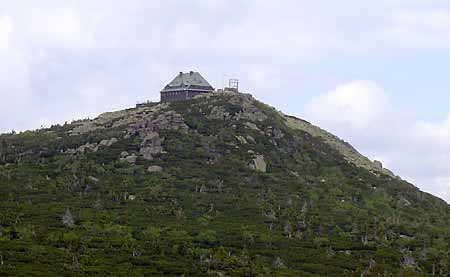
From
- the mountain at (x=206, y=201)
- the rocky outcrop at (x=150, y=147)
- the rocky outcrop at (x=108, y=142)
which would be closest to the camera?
the mountain at (x=206, y=201)

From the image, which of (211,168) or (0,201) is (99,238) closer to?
(0,201)

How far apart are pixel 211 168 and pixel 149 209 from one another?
55.1 ft

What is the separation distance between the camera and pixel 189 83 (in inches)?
5679

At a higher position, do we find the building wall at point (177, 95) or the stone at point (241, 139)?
the building wall at point (177, 95)

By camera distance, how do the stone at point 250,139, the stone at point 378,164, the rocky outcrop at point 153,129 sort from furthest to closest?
the stone at point 378,164 < the stone at point 250,139 < the rocky outcrop at point 153,129

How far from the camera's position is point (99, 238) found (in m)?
81.8

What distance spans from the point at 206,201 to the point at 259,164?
55.4 feet

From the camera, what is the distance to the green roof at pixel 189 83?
144000mm

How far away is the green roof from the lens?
144m

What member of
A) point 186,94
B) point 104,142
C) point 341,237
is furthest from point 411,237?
point 186,94

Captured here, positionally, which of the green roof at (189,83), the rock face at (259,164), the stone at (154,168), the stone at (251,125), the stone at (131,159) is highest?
the green roof at (189,83)

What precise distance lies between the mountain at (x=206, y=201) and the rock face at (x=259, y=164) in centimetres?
28

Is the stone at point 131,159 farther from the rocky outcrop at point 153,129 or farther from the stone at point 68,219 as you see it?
the stone at point 68,219

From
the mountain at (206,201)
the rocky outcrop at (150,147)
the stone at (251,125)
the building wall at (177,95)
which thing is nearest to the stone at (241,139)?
the mountain at (206,201)
